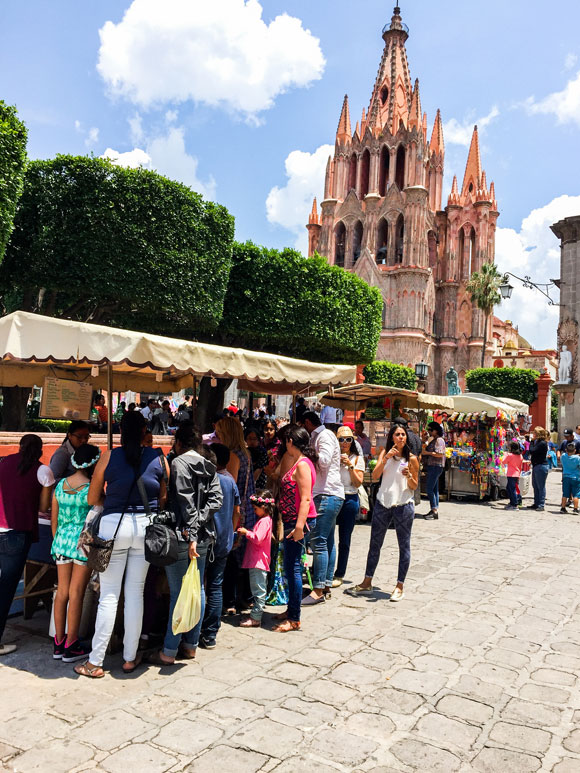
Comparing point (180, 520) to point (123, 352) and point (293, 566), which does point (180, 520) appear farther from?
point (123, 352)

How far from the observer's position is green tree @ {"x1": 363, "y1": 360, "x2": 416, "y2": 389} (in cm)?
5016

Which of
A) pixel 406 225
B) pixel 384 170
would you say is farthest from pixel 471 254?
pixel 384 170

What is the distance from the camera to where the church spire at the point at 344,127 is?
66188mm

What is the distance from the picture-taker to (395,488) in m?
6.38

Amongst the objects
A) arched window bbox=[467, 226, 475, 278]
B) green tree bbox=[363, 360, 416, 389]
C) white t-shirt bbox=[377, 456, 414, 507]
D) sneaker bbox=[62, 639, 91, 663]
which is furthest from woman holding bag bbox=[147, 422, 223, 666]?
arched window bbox=[467, 226, 475, 278]

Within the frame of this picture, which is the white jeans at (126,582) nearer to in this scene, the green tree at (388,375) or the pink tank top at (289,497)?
the pink tank top at (289,497)

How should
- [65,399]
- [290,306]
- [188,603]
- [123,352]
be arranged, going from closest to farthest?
[188,603]
[123,352]
[65,399]
[290,306]

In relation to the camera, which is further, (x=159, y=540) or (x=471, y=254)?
(x=471, y=254)

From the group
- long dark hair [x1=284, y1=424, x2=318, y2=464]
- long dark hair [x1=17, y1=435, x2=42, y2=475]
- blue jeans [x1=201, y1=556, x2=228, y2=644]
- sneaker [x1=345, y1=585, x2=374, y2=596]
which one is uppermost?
long dark hair [x1=284, y1=424, x2=318, y2=464]

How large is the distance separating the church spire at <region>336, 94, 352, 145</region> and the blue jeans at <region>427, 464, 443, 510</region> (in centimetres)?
6043

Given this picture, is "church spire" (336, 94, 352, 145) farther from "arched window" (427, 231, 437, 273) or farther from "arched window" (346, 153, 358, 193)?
"arched window" (427, 231, 437, 273)

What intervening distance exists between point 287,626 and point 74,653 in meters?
1.81

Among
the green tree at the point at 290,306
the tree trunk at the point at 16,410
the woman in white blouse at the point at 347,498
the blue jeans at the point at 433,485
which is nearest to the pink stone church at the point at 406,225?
the green tree at the point at 290,306

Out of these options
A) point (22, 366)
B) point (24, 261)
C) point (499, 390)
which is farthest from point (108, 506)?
point (499, 390)
